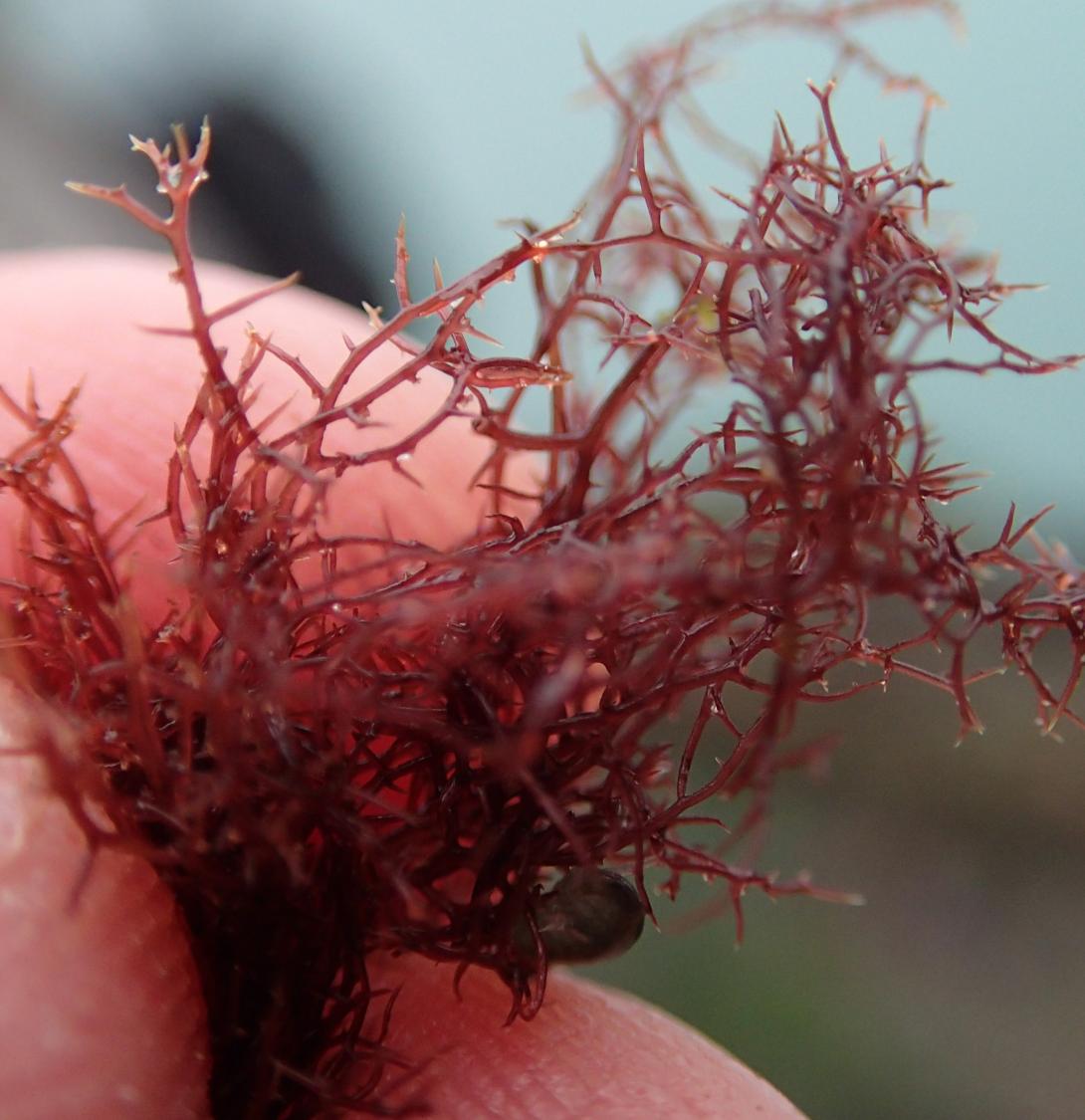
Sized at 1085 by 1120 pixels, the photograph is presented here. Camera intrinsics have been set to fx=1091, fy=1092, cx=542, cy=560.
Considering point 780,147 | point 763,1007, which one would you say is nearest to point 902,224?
point 780,147

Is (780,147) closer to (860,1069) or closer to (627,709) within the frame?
(627,709)

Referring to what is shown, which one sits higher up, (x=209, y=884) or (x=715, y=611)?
(x=715, y=611)

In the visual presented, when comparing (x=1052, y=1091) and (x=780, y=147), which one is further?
(x=1052, y=1091)

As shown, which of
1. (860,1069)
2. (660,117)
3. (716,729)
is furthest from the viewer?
(716,729)

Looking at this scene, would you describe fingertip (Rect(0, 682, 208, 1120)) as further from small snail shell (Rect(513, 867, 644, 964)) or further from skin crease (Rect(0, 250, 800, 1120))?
small snail shell (Rect(513, 867, 644, 964))

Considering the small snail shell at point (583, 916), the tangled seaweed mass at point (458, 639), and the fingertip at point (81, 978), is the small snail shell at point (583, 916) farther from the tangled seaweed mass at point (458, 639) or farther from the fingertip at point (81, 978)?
the fingertip at point (81, 978)

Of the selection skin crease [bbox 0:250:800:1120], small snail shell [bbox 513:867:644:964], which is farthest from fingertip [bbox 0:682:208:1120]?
small snail shell [bbox 513:867:644:964]

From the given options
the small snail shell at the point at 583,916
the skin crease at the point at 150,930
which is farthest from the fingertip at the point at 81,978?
the small snail shell at the point at 583,916
